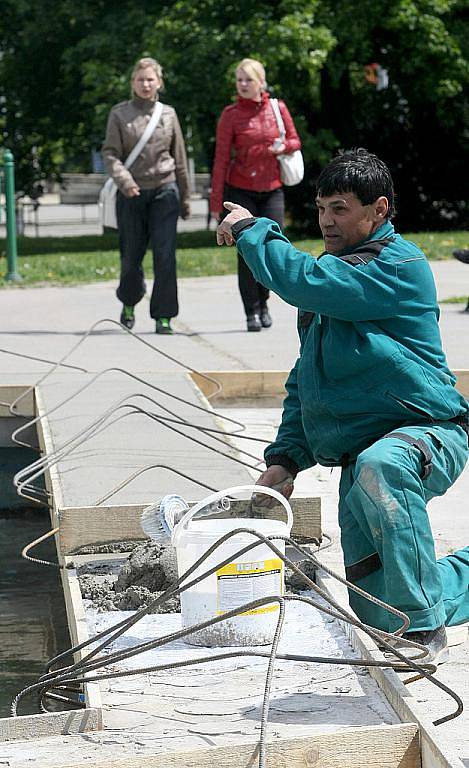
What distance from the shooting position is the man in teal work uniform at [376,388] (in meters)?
3.64

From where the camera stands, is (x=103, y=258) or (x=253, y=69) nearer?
(x=253, y=69)

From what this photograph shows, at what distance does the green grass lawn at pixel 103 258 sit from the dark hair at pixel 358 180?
424 inches

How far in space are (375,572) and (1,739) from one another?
4.26ft

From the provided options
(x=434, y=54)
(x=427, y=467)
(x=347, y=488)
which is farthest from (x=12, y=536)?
(x=434, y=54)

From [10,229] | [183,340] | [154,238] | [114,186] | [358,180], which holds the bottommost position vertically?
[183,340]

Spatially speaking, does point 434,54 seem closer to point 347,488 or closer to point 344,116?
point 344,116

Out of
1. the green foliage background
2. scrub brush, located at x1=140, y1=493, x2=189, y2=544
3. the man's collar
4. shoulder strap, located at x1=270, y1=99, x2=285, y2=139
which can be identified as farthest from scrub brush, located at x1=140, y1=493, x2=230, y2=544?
the green foliage background

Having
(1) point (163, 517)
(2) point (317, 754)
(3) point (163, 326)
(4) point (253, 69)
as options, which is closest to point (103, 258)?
(3) point (163, 326)

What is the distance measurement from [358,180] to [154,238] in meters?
6.11

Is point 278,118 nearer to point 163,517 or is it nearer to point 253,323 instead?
point 253,323

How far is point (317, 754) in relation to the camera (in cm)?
285

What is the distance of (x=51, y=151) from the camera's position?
2656 cm

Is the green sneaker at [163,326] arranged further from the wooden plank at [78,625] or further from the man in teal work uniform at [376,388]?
the man in teal work uniform at [376,388]

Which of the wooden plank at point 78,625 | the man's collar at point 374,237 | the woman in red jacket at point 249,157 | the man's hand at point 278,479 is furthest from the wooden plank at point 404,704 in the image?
Answer: the woman in red jacket at point 249,157
